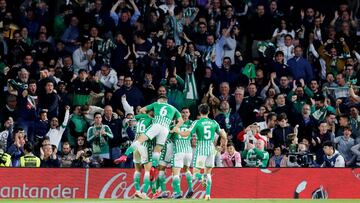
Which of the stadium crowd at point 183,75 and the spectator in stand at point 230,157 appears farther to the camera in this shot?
the stadium crowd at point 183,75

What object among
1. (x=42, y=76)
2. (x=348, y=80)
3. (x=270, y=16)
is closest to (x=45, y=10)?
(x=42, y=76)

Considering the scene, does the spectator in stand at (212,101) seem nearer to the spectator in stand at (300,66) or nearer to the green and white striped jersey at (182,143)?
the spectator in stand at (300,66)

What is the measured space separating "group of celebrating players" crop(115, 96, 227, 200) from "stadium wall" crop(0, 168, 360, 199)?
73cm

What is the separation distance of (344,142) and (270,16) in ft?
18.8

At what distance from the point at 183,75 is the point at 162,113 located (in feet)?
18.6

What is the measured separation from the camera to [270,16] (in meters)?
35.0

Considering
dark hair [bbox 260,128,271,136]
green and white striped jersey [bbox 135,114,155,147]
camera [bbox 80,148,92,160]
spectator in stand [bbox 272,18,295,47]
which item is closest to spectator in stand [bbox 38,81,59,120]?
camera [bbox 80,148,92,160]

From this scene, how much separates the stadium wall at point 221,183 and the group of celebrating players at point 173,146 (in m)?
0.73

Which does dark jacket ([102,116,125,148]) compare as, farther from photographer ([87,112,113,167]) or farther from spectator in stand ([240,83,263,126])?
spectator in stand ([240,83,263,126])

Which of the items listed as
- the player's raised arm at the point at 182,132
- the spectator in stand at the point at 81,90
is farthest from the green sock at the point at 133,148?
the spectator in stand at the point at 81,90

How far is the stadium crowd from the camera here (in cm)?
3020

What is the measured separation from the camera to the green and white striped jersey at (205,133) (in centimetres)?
2745

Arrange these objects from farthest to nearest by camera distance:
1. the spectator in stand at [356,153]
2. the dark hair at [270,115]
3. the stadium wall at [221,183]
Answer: the dark hair at [270,115], the spectator in stand at [356,153], the stadium wall at [221,183]

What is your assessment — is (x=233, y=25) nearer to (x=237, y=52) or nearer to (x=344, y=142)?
(x=237, y=52)
